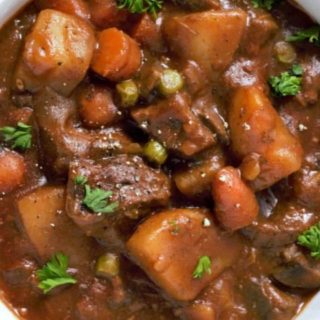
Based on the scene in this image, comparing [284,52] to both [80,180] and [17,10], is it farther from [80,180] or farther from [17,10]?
[17,10]

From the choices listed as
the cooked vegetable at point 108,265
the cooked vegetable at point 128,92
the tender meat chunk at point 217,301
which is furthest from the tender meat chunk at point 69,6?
the tender meat chunk at point 217,301

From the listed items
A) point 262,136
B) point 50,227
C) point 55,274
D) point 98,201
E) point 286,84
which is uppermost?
point 286,84

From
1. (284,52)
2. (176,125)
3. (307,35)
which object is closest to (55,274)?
(176,125)

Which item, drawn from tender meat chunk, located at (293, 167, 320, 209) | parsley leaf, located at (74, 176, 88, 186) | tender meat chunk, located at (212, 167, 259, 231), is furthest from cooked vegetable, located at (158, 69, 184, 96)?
tender meat chunk, located at (293, 167, 320, 209)

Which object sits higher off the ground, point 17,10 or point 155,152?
point 17,10

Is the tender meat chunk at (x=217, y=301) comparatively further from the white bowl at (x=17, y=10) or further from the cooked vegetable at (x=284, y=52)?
the cooked vegetable at (x=284, y=52)

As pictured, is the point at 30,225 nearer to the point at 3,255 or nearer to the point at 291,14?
the point at 3,255

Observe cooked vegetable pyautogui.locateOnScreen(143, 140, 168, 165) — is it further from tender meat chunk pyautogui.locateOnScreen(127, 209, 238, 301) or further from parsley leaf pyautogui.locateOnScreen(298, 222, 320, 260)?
parsley leaf pyautogui.locateOnScreen(298, 222, 320, 260)

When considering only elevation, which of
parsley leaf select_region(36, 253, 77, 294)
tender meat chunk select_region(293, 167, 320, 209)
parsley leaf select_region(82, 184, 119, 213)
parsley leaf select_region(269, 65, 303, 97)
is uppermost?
parsley leaf select_region(269, 65, 303, 97)
